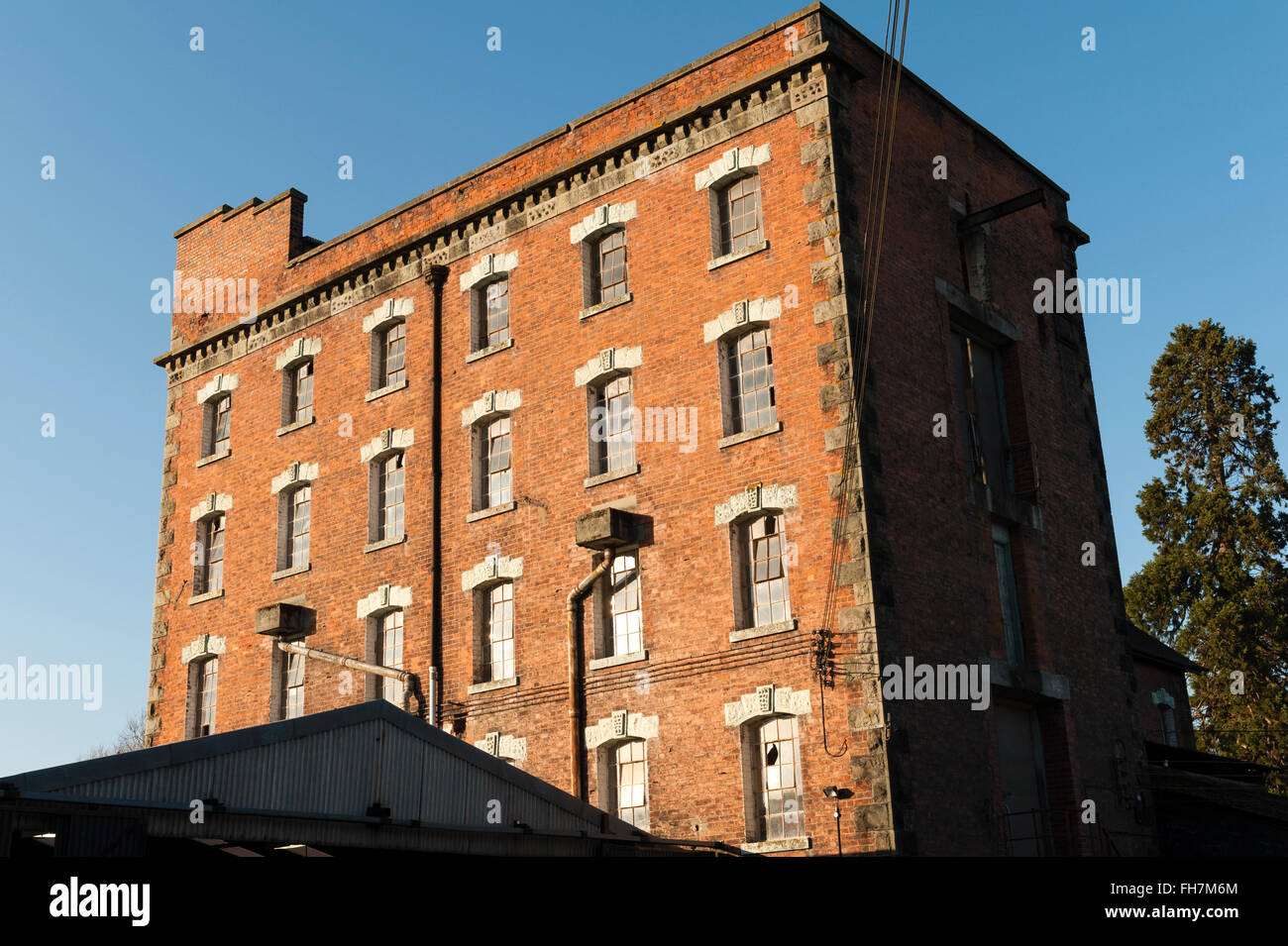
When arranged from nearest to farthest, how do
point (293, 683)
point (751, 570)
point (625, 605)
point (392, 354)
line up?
point (751, 570)
point (625, 605)
point (293, 683)
point (392, 354)

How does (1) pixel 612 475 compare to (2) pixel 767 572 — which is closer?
(2) pixel 767 572

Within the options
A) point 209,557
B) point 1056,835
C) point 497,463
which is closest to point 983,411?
point 1056,835

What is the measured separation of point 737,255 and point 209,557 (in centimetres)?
1420

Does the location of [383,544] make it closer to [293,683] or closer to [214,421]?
[293,683]

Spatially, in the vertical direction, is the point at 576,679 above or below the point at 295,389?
below

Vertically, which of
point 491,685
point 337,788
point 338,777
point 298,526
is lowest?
point 337,788

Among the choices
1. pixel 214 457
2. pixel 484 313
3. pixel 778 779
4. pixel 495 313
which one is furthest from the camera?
pixel 214 457

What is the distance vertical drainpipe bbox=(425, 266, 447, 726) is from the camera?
2270 centimetres

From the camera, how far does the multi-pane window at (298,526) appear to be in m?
26.0

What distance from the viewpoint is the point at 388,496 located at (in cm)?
2498

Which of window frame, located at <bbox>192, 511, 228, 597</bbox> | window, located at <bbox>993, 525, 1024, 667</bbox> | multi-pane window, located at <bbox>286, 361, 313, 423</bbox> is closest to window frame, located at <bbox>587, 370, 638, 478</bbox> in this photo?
window, located at <bbox>993, 525, 1024, 667</bbox>

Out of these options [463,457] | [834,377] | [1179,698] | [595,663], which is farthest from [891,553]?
[1179,698]
